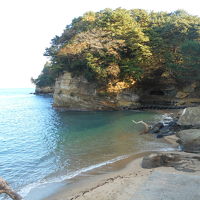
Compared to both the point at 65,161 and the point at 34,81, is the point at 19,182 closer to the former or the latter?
the point at 65,161

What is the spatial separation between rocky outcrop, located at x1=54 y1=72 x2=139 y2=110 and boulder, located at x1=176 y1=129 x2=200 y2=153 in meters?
21.8

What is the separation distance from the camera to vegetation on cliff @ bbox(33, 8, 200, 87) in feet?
106

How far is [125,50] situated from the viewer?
34656 mm

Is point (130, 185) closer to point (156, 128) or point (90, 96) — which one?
point (156, 128)

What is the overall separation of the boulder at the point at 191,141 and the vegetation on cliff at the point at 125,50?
19.7 m

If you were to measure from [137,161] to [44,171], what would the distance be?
5.23 metres

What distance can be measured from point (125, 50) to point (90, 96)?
9.63m

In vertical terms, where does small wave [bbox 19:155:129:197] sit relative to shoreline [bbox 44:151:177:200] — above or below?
below

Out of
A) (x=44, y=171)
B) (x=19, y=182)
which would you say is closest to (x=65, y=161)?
(x=44, y=171)

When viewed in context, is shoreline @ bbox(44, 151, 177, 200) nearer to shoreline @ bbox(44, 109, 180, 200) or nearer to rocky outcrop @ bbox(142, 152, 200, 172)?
shoreline @ bbox(44, 109, 180, 200)

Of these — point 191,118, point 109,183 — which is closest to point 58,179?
point 109,183

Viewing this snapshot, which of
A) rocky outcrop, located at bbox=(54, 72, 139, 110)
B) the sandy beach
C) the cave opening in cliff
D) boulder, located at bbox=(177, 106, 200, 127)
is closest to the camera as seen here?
the sandy beach

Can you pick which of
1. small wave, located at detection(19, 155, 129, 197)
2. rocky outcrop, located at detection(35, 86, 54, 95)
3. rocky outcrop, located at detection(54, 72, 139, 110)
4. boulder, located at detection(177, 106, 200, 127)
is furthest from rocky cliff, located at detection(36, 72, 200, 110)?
rocky outcrop, located at detection(35, 86, 54, 95)

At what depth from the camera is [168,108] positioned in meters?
35.6
